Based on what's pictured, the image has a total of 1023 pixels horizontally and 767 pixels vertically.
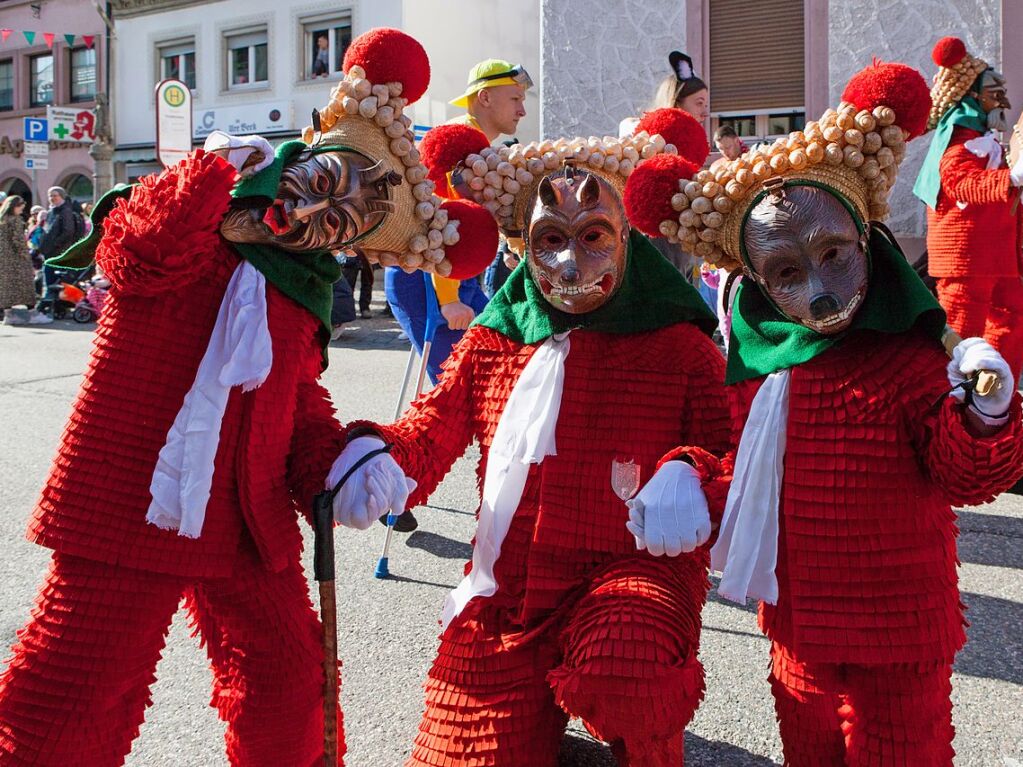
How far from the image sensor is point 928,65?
9781 mm

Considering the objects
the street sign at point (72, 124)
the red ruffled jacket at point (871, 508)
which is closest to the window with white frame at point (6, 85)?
the street sign at point (72, 124)

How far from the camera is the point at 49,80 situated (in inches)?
915

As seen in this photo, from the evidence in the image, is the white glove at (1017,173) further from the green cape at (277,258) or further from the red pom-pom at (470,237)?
the green cape at (277,258)

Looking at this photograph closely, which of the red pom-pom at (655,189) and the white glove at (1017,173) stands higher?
the white glove at (1017,173)

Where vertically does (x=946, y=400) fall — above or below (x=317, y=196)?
below

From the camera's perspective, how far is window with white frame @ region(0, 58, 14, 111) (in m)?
24.0

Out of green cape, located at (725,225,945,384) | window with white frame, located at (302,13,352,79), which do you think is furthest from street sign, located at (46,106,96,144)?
green cape, located at (725,225,945,384)

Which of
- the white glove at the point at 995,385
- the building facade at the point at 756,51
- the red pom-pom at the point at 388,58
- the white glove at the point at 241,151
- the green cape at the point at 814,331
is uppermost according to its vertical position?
the building facade at the point at 756,51

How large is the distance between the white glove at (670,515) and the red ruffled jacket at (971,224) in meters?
3.56

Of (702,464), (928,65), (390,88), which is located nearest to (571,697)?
(702,464)

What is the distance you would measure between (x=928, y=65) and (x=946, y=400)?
9.23m

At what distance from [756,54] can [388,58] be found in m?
9.45

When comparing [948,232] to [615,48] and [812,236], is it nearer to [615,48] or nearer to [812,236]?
[812,236]

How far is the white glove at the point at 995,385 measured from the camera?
1.70 metres
